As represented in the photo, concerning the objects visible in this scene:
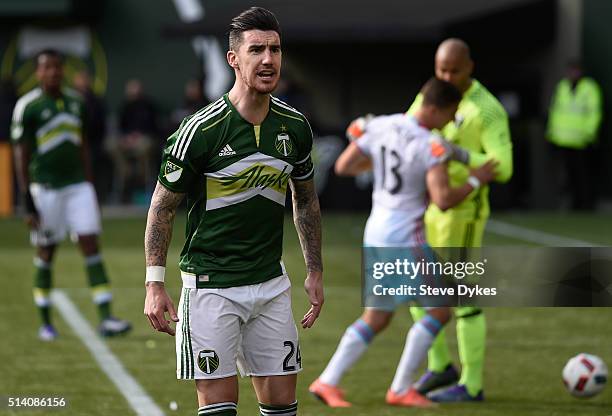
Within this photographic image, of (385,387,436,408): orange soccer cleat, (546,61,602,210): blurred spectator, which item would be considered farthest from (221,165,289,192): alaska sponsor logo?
(546,61,602,210): blurred spectator

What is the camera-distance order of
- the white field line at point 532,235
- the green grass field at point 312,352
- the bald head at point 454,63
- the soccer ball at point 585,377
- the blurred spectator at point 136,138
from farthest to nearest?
the blurred spectator at point 136,138
the white field line at point 532,235
the bald head at point 454,63
the green grass field at point 312,352
the soccer ball at point 585,377

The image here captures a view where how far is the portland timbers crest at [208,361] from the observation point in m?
6.32

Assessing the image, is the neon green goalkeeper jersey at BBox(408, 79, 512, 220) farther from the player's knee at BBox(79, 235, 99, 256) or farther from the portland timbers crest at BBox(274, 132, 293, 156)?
the player's knee at BBox(79, 235, 99, 256)

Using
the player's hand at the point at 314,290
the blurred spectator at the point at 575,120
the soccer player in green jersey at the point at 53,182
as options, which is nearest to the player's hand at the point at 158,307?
the player's hand at the point at 314,290

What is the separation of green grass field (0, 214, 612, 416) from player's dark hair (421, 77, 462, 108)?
1923 millimetres

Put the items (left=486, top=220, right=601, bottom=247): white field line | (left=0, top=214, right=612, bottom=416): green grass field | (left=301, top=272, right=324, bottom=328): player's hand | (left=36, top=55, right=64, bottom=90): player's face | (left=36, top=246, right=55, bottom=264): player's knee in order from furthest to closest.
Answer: (left=486, top=220, right=601, bottom=247): white field line
(left=36, top=246, right=55, bottom=264): player's knee
(left=36, top=55, right=64, bottom=90): player's face
(left=0, top=214, right=612, bottom=416): green grass field
(left=301, top=272, right=324, bottom=328): player's hand

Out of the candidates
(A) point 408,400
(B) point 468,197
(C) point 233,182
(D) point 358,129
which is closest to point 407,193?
(B) point 468,197

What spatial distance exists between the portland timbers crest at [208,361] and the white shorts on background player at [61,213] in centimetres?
592

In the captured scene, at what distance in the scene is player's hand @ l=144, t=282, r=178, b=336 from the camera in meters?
6.14

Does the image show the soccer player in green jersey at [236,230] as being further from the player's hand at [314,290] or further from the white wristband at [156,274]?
the player's hand at [314,290]

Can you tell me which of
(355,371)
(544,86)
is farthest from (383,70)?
(355,371)

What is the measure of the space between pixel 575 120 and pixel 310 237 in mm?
17696

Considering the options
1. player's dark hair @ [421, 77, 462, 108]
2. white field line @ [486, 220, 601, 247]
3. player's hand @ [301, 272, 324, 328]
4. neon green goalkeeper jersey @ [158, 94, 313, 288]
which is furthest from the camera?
white field line @ [486, 220, 601, 247]

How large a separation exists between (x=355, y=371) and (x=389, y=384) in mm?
553
